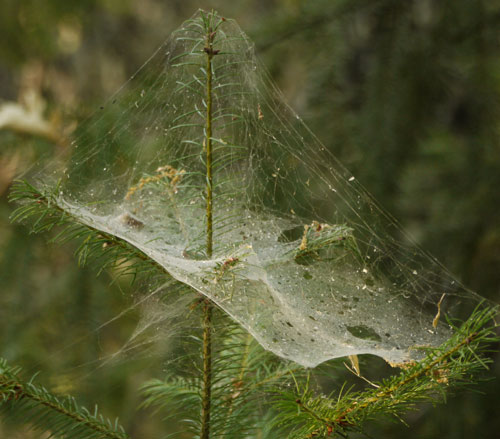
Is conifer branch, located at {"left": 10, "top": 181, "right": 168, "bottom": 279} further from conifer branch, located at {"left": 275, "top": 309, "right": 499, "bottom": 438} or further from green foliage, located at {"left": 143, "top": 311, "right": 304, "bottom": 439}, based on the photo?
conifer branch, located at {"left": 275, "top": 309, "right": 499, "bottom": 438}

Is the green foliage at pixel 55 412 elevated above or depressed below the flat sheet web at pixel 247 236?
below

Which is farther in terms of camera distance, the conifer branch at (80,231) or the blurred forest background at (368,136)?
the blurred forest background at (368,136)

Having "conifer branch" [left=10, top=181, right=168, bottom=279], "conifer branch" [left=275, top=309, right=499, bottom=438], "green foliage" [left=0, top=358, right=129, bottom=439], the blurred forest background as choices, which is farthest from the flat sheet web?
the blurred forest background

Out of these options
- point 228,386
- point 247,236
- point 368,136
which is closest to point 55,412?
point 228,386

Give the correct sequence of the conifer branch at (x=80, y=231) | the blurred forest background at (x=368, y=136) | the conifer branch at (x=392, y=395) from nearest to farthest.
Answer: the conifer branch at (x=392, y=395) < the conifer branch at (x=80, y=231) < the blurred forest background at (x=368, y=136)

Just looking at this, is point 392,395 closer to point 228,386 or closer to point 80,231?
point 228,386

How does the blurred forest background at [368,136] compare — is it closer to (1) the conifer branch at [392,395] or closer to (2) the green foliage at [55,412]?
(2) the green foliage at [55,412]

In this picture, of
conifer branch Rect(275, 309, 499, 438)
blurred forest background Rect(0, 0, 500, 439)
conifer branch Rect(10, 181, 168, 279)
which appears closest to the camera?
conifer branch Rect(275, 309, 499, 438)

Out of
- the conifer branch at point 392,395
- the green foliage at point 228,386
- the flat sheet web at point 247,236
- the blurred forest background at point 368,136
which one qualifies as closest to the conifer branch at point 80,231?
the flat sheet web at point 247,236
